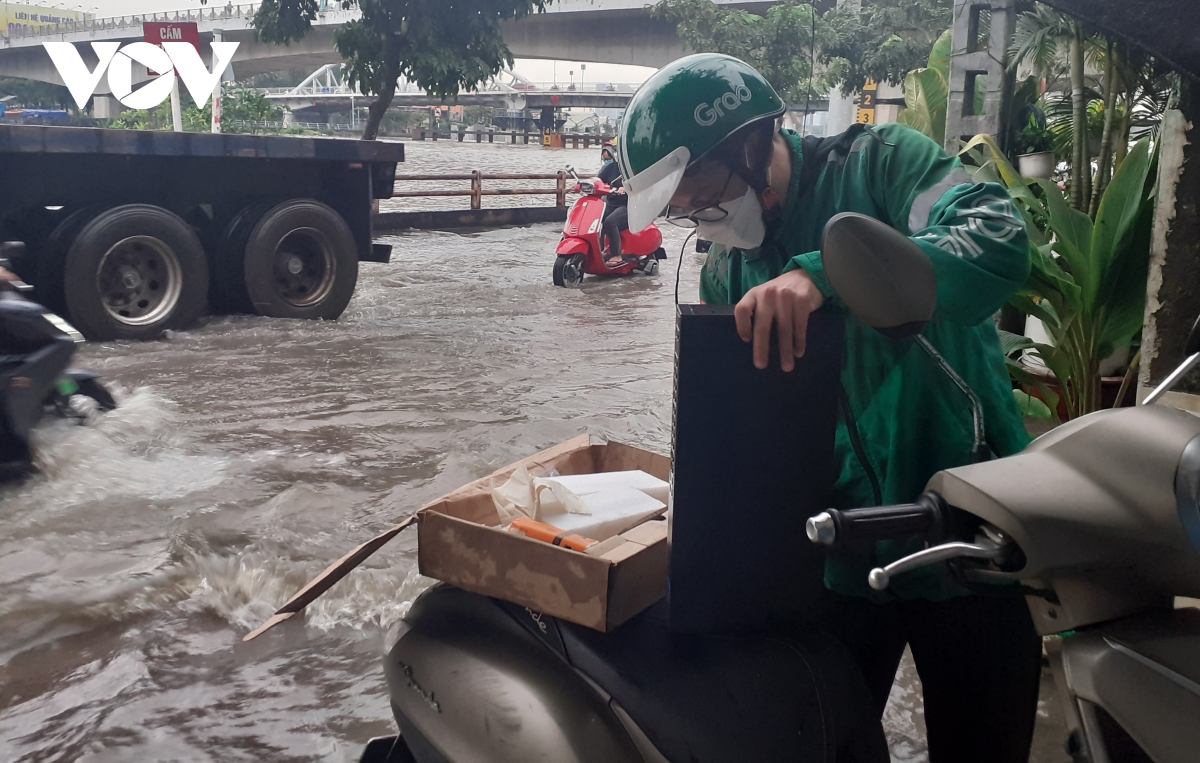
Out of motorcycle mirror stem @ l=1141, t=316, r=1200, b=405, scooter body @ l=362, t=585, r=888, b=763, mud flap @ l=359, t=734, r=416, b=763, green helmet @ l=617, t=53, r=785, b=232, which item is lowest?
mud flap @ l=359, t=734, r=416, b=763

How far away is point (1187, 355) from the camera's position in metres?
1.40

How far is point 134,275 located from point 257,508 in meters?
4.17

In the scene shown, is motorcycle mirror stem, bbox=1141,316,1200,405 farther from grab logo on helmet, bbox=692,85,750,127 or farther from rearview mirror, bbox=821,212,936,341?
grab logo on helmet, bbox=692,85,750,127

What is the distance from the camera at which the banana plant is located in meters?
3.68

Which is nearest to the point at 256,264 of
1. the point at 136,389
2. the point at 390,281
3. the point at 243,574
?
the point at 136,389

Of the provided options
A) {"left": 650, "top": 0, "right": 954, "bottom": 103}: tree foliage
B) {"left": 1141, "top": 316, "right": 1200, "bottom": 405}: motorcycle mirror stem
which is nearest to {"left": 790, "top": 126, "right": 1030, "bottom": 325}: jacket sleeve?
{"left": 1141, "top": 316, "right": 1200, "bottom": 405}: motorcycle mirror stem

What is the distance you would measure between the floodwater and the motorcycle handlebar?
6.39 feet

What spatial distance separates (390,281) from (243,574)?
902 centimetres

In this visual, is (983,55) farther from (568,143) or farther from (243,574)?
(568,143)

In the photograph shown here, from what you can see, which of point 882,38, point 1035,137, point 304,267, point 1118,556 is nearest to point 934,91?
point 1035,137

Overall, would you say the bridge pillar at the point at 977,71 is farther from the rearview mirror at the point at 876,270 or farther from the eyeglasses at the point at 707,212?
the rearview mirror at the point at 876,270

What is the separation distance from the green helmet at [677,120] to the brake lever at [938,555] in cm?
72

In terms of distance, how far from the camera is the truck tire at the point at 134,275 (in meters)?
7.64

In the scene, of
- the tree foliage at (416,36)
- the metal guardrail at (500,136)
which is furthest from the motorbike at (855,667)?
the metal guardrail at (500,136)
